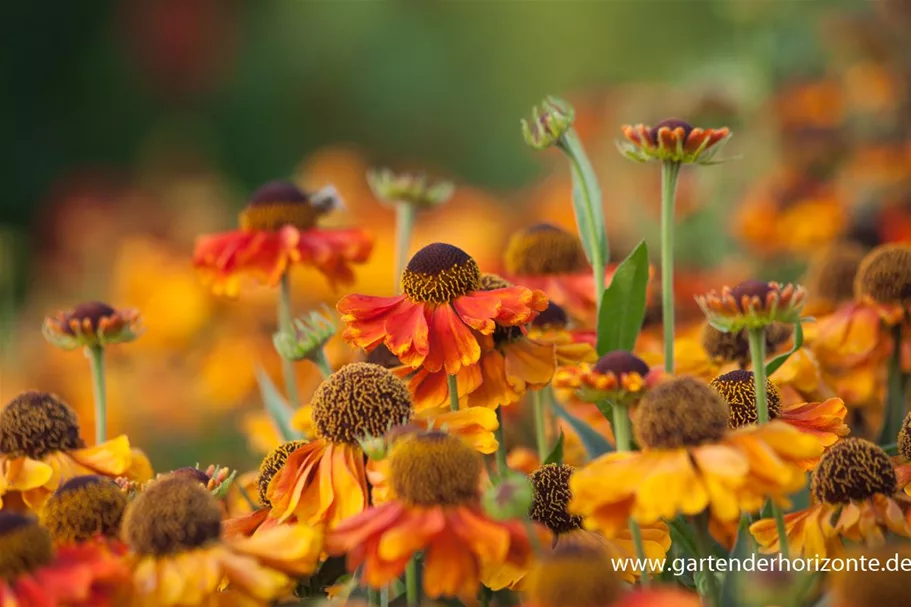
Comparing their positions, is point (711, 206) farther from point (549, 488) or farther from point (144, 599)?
point (144, 599)

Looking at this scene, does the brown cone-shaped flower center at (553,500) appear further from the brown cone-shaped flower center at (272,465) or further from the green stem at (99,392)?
the green stem at (99,392)

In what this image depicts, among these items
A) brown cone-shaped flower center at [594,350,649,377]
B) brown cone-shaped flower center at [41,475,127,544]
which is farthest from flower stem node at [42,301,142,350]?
brown cone-shaped flower center at [594,350,649,377]

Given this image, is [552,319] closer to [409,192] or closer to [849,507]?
[409,192]

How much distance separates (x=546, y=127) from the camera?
1.12 metres

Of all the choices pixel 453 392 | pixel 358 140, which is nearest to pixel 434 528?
pixel 453 392

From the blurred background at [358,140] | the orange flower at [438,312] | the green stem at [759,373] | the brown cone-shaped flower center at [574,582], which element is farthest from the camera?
the blurred background at [358,140]

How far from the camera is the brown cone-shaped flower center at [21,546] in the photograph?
2.44 ft

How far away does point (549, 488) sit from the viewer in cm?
95

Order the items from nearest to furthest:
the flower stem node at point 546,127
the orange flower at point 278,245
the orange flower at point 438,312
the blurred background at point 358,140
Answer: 1. the orange flower at point 438,312
2. the flower stem node at point 546,127
3. the orange flower at point 278,245
4. the blurred background at point 358,140

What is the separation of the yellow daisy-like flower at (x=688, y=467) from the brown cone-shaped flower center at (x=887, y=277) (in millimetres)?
466

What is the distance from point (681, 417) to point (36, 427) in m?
0.59

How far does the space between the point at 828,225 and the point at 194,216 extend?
2.05m

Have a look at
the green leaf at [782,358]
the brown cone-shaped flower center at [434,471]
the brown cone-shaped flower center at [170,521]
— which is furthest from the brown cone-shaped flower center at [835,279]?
the brown cone-shaped flower center at [170,521]

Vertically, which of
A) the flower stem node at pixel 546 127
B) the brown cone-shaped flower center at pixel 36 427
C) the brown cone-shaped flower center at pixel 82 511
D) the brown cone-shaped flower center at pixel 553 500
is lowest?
the brown cone-shaped flower center at pixel 553 500
